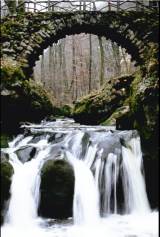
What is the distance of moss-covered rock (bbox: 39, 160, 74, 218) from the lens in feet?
29.6

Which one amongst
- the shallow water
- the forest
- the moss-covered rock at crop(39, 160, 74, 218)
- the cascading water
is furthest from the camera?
the moss-covered rock at crop(39, 160, 74, 218)

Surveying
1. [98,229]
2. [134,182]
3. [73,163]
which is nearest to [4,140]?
[73,163]

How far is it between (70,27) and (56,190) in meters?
7.89

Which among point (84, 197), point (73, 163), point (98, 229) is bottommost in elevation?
point (98, 229)

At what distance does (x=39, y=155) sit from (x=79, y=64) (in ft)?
84.5

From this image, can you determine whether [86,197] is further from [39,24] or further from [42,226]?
[39,24]

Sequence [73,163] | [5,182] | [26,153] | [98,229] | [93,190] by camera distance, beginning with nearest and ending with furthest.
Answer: [98,229]
[5,182]
[93,190]
[73,163]
[26,153]

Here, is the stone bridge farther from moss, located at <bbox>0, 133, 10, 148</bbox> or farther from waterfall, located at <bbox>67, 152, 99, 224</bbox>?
waterfall, located at <bbox>67, 152, 99, 224</bbox>

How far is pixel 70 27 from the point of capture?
1528cm

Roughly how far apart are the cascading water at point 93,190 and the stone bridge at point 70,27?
194 inches

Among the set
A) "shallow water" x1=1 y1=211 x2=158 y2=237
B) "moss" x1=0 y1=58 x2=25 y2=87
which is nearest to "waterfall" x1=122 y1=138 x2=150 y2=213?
"shallow water" x1=1 y1=211 x2=158 y2=237

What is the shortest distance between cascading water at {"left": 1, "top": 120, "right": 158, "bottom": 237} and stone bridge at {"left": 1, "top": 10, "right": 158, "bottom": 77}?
4930 millimetres

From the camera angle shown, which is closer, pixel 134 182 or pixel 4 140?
pixel 134 182

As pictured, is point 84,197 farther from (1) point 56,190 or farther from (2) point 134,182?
(2) point 134,182
